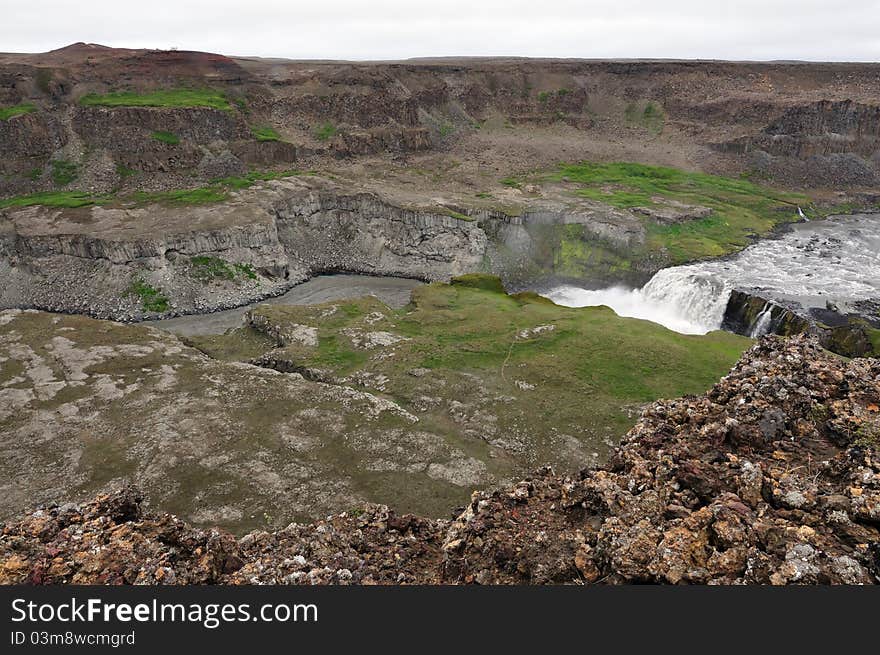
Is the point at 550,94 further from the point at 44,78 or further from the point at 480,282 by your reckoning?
the point at 44,78

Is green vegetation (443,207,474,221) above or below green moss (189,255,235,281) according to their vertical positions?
above

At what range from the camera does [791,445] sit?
14.4 metres

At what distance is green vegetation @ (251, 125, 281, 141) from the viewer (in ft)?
330

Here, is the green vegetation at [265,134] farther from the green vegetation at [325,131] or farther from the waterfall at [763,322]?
the waterfall at [763,322]

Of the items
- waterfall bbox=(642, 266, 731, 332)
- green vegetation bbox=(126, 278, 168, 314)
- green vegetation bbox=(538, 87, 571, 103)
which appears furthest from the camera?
green vegetation bbox=(538, 87, 571, 103)

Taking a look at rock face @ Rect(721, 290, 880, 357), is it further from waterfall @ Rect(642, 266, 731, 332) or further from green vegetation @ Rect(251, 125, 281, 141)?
green vegetation @ Rect(251, 125, 281, 141)

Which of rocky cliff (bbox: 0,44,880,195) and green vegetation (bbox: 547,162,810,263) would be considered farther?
rocky cliff (bbox: 0,44,880,195)

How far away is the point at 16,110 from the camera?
291ft

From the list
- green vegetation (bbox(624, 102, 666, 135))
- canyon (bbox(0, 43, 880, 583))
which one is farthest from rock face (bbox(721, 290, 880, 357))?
green vegetation (bbox(624, 102, 666, 135))

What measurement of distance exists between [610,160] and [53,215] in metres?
101

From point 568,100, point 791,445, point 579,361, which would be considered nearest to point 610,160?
point 568,100

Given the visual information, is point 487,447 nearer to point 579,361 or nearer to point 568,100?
point 579,361

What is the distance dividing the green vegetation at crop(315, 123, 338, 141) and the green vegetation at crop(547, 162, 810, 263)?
147ft

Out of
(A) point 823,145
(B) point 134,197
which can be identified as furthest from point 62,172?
(A) point 823,145
